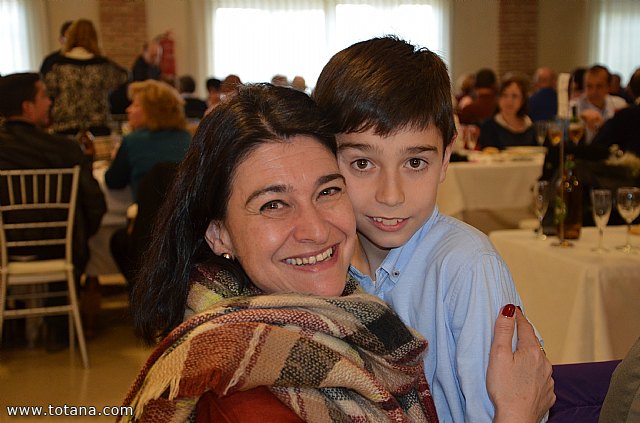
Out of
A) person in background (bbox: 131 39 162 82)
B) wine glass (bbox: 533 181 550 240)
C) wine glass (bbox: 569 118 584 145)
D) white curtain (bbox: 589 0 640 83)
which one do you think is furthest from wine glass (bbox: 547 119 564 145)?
white curtain (bbox: 589 0 640 83)

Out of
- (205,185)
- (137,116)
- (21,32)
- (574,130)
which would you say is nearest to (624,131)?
(574,130)

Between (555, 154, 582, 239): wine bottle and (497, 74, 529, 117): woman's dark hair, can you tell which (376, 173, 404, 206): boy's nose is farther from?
(497, 74, 529, 117): woman's dark hair

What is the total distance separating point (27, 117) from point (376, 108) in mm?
2710

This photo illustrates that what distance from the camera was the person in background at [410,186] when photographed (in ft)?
4.47

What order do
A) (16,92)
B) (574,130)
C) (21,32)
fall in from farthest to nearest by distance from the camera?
(21,32)
(574,130)
(16,92)

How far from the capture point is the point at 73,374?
13.0 ft

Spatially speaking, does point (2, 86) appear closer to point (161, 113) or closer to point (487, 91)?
point (161, 113)

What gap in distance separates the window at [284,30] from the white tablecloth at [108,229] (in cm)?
671

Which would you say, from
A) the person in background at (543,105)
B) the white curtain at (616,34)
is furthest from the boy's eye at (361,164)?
the white curtain at (616,34)

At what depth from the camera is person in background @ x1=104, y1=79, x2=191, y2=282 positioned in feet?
15.7

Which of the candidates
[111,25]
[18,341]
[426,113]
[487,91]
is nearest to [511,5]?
[487,91]

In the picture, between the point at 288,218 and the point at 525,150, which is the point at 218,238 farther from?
the point at 525,150

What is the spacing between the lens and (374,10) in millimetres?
11688

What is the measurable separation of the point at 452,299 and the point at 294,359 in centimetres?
43
